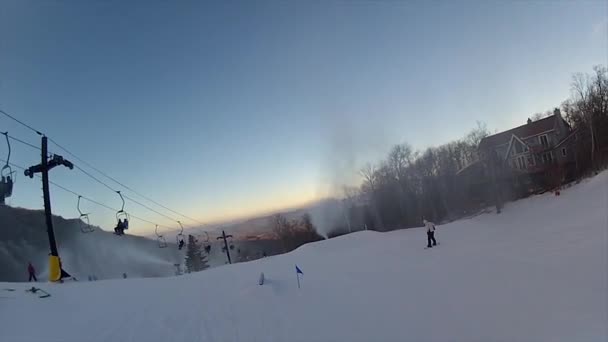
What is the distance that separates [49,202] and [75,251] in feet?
169

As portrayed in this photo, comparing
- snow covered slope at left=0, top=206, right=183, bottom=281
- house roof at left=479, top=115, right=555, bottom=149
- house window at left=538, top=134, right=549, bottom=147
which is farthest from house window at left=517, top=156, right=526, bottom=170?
snow covered slope at left=0, top=206, right=183, bottom=281

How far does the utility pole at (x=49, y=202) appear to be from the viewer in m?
11.1

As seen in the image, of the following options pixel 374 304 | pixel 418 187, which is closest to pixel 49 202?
pixel 374 304

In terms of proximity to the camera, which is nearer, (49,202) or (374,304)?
(374,304)

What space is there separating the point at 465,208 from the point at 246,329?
113ft

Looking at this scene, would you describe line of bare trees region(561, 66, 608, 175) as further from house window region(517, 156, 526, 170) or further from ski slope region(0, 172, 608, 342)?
ski slope region(0, 172, 608, 342)

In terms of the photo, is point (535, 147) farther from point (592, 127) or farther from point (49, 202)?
point (49, 202)

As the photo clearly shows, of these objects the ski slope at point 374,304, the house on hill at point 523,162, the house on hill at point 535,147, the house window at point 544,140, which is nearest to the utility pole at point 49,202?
the ski slope at point 374,304

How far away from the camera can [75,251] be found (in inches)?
2025

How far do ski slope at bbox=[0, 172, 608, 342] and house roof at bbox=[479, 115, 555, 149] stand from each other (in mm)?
32663

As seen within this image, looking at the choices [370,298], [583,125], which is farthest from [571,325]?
[583,125]

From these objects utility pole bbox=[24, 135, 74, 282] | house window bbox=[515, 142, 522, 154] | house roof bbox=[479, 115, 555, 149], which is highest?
house roof bbox=[479, 115, 555, 149]

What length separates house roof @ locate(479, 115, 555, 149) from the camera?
36.7 m

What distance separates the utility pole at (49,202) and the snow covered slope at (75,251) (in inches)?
1293
